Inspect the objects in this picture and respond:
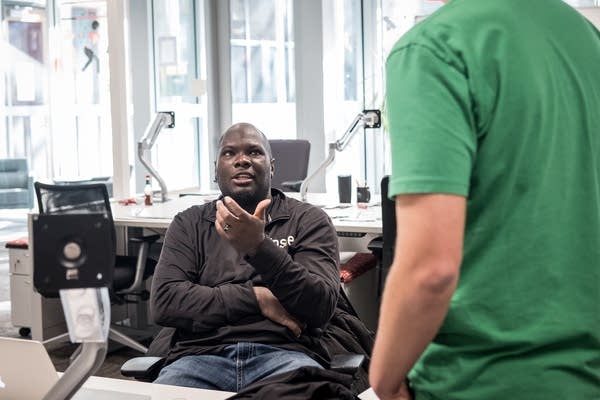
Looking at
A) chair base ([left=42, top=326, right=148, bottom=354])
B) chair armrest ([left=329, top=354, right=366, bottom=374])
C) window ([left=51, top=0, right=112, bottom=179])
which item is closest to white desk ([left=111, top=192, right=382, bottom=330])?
chair base ([left=42, top=326, right=148, bottom=354])

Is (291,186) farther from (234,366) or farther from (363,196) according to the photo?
(234,366)

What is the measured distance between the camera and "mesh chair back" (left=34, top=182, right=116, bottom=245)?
4.39 metres

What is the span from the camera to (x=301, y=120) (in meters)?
7.51

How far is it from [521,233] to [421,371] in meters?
0.22

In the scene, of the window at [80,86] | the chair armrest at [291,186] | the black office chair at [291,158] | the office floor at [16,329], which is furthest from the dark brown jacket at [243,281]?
the window at [80,86]

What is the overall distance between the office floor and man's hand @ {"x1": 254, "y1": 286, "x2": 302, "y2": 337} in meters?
1.34

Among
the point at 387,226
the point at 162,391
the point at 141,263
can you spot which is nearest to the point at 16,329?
the point at 141,263

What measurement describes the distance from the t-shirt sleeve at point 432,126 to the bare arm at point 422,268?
20 millimetres

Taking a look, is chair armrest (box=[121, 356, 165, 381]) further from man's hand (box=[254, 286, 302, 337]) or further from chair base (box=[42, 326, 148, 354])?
chair base (box=[42, 326, 148, 354])

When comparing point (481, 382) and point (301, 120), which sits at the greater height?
point (301, 120)

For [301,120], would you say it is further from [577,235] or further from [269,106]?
[577,235]

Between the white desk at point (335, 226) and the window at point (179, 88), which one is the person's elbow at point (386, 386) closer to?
the white desk at point (335, 226)

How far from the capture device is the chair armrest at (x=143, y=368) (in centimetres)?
231

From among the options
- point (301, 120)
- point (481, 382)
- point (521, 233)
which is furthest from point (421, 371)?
point (301, 120)
